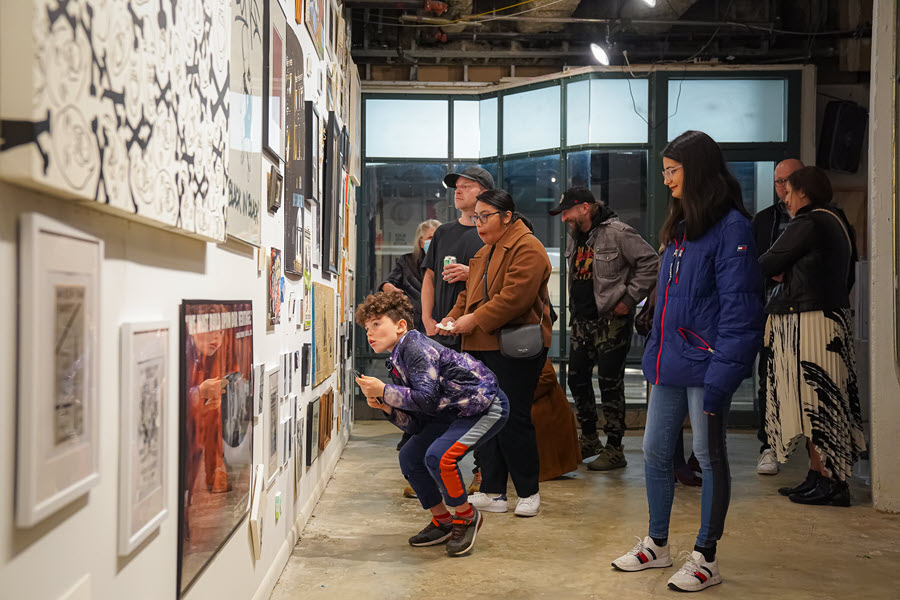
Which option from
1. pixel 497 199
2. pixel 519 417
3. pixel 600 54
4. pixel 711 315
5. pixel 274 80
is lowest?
pixel 519 417

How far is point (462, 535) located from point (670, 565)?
795mm

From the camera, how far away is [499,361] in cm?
382

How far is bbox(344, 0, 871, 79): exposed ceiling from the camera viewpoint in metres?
7.26

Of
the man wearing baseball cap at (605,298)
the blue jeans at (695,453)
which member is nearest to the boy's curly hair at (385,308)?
the blue jeans at (695,453)

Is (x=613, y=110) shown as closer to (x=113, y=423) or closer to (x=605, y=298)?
(x=605, y=298)

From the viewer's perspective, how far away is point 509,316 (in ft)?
12.3

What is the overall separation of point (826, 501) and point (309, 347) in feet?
8.72

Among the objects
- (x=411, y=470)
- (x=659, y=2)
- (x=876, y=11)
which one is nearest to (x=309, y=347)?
(x=411, y=470)

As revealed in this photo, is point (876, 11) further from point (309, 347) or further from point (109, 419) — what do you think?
point (109, 419)

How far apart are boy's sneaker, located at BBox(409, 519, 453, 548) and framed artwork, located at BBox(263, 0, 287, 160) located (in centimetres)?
162

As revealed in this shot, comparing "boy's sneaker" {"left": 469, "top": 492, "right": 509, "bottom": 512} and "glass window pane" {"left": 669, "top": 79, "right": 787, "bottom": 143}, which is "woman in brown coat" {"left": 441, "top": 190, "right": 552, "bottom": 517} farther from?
"glass window pane" {"left": 669, "top": 79, "right": 787, "bottom": 143}

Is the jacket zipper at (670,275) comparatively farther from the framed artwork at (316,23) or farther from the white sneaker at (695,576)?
the framed artwork at (316,23)

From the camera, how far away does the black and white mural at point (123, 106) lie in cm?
89

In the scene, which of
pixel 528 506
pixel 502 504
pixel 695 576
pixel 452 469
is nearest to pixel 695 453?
pixel 695 576
